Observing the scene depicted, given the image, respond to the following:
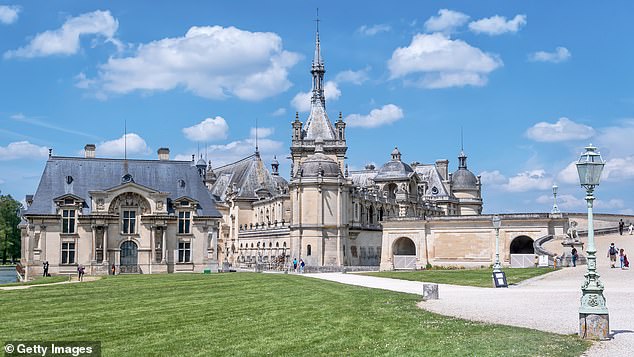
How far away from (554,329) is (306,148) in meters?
67.8

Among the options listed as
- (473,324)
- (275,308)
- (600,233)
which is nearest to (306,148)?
(600,233)

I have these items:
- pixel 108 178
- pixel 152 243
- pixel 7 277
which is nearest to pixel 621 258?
→ pixel 152 243

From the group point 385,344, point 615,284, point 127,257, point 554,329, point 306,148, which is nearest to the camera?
point 385,344

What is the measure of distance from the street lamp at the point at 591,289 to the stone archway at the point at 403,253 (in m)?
44.5

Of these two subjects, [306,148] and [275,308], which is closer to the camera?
[275,308]

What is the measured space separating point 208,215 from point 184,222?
2181 millimetres

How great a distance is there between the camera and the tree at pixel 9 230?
318ft

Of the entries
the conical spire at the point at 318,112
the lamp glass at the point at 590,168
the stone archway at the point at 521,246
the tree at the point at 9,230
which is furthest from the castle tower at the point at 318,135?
the lamp glass at the point at 590,168

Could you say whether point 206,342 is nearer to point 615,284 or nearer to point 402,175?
point 615,284

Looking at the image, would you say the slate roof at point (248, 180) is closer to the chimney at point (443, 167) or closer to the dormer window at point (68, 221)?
the chimney at point (443, 167)

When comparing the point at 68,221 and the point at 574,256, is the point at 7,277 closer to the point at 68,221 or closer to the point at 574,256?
the point at 68,221

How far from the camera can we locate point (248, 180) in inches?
3558

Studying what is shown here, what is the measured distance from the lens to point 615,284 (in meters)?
30.8

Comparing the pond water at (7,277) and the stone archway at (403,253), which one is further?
the stone archway at (403,253)
